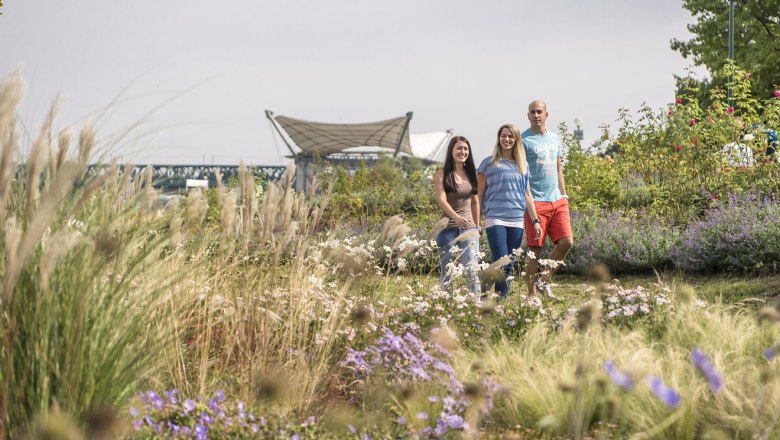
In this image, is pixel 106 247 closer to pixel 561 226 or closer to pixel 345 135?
pixel 561 226

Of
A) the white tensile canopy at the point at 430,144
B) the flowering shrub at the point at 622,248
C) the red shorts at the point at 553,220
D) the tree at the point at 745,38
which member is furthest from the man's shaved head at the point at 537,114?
the white tensile canopy at the point at 430,144

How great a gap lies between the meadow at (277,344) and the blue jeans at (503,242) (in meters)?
0.71

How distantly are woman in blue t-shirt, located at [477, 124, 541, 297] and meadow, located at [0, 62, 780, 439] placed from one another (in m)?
0.93

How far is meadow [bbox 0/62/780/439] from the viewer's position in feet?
7.44

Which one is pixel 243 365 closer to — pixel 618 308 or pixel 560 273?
pixel 618 308

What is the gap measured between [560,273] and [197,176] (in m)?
103

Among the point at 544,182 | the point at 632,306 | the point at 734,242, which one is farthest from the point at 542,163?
the point at 734,242

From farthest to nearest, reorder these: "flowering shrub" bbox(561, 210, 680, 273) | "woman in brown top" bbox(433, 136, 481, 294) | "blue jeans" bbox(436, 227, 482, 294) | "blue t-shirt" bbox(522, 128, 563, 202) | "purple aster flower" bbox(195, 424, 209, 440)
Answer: "flowering shrub" bbox(561, 210, 680, 273), "blue t-shirt" bbox(522, 128, 563, 202), "woman in brown top" bbox(433, 136, 481, 294), "blue jeans" bbox(436, 227, 482, 294), "purple aster flower" bbox(195, 424, 209, 440)

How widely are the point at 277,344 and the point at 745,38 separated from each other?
73.5 feet

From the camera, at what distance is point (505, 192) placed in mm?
6012

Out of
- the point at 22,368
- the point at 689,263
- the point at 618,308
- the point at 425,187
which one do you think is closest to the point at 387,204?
the point at 425,187

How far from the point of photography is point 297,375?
10.9 feet

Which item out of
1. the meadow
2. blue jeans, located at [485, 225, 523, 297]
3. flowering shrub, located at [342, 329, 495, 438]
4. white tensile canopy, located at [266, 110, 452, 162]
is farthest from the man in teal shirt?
white tensile canopy, located at [266, 110, 452, 162]

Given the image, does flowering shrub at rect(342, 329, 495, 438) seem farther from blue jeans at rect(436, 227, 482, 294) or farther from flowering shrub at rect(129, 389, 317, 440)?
blue jeans at rect(436, 227, 482, 294)
